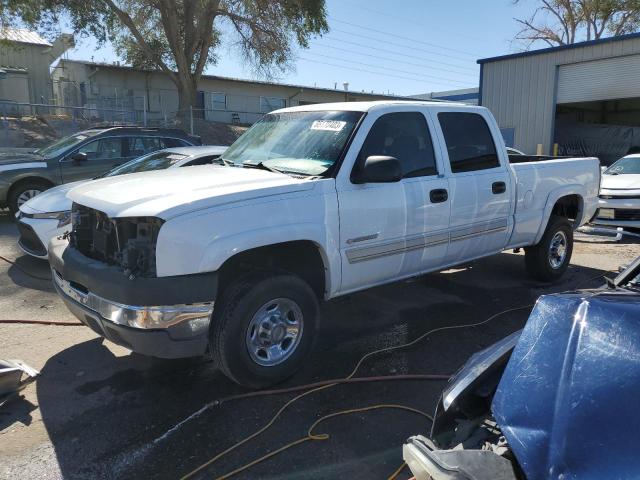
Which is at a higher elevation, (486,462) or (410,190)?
(410,190)

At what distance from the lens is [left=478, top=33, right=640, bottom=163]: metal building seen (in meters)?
19.2

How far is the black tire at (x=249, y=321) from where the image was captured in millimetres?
3439

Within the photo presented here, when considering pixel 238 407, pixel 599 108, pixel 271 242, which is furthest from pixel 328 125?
pixel 599 108

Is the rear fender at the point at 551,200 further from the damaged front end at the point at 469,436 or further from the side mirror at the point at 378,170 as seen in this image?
the damaged front end at the point at 469,436

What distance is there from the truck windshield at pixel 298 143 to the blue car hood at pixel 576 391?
2.36 meters

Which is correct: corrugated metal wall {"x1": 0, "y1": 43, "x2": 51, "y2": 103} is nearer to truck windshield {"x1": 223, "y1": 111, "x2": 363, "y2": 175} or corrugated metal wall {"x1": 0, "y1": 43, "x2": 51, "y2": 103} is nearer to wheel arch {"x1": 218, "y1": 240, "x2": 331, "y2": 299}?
truck windshield {"x1": 223, "y1": 111, "x2": 363, "y2": 175}

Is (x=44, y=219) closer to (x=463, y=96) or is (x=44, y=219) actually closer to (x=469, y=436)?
(x=469, y=436)

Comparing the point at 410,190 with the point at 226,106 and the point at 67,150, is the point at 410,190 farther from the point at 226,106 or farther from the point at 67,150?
the point at 226,106

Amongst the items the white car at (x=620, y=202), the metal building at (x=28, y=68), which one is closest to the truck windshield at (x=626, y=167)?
the white car at (x=620, y=202)

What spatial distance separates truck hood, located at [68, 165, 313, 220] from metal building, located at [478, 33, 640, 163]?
64.0 feet

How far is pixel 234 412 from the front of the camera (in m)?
3.45

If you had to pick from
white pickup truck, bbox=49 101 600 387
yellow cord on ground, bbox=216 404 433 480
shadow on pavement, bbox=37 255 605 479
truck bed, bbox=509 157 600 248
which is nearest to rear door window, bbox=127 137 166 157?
white pickup truck, bbox=49 101 600 387

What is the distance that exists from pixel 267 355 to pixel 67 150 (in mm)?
7804

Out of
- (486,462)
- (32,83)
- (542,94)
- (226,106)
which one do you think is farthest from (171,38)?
(486,462)
